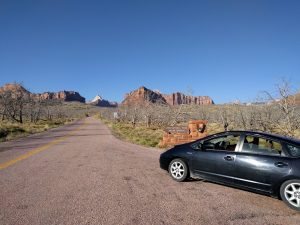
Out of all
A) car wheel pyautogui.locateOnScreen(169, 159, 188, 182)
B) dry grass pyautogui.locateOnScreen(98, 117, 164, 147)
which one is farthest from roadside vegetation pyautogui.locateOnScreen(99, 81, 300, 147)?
car wheel pyautogui.locateOnScreen(169, 159, 188, 182)

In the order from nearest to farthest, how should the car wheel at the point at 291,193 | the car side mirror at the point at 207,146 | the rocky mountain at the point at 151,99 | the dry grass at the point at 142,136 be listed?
the car wheel at the point at 291,193, the car side mirror at the point at 207,146, the dry grass at the point at 142,136, the rocky mountain at the point at 151,99

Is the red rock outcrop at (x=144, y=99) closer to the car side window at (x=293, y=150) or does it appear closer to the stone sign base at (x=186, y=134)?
the stone sign base at (x=186, y=134)

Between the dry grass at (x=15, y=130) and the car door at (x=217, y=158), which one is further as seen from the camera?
the dry grass at (x=15, y=130)

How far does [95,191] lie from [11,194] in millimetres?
1727

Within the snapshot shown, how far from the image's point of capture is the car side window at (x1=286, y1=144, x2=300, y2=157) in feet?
19.5

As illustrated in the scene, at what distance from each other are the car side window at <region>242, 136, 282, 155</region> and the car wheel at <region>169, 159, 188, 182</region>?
166 centimetres

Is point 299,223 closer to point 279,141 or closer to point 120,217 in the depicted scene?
point 279,141

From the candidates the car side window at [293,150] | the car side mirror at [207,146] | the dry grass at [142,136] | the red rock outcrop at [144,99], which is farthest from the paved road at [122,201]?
the red rock outcrop at [144,99]

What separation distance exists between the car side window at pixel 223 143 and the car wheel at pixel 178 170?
0.74 m

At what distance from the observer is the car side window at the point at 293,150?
5.96 meters

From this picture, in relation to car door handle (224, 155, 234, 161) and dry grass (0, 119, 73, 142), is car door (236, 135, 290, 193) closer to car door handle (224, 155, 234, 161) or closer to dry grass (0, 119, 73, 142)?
car door handle (224, 155, 234, 161)

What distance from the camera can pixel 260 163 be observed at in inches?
245

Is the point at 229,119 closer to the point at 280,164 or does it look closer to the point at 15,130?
the point at 15,130

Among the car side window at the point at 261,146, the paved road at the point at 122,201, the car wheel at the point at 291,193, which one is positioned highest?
the car side window at the point at 261,146
